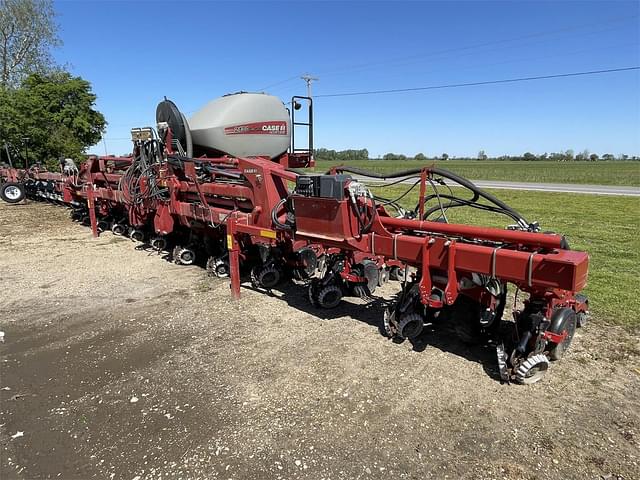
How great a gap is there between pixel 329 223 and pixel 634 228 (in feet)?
26.6

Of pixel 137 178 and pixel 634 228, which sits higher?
pixel 137 178

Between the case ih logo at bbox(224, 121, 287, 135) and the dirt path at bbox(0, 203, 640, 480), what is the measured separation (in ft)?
7.94

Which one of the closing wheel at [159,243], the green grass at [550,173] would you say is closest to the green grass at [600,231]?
the green grass at [550,173]

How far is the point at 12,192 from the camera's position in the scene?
13969 millimetres

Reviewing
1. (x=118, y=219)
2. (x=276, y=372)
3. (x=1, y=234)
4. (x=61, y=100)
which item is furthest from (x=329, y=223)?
(x=61, y=100)

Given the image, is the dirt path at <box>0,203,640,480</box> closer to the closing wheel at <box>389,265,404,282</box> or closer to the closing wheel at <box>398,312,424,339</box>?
the closing wheel at <box>398,312,424,339</box>

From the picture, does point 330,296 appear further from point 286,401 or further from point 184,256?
point 184,256

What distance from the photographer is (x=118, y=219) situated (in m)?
9.98

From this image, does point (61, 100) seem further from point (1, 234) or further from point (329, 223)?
point (329, 223)

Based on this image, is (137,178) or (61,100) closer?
(137,178)

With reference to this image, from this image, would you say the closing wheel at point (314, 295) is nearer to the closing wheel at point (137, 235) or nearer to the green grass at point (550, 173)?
the green grass at point (550, 173)

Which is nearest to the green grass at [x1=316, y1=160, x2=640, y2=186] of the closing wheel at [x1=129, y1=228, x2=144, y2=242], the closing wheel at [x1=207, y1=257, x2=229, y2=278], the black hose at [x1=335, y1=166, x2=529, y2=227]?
the black hose at [x1=335, y1=166, x2=529, y2=227]

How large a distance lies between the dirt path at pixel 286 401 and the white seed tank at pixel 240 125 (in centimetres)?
232

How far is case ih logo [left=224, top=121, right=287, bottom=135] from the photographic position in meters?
6.08
